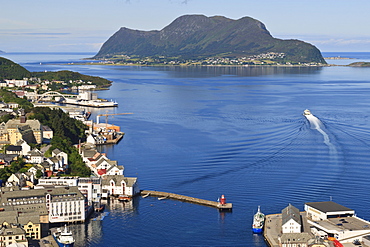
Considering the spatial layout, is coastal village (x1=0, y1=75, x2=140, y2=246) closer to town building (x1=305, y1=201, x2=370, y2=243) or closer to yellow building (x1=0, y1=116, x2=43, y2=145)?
yellow building (x1=0, y1=116, x2=43, y2=145)

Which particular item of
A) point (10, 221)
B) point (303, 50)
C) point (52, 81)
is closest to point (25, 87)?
point (52, 81)

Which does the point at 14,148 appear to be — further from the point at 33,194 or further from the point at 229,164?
the point at 229,164

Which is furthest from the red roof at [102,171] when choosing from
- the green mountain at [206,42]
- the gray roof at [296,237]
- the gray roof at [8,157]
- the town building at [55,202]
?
the green mountain at [206,42]

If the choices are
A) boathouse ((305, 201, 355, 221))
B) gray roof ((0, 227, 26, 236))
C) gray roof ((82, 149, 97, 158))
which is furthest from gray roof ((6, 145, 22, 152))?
boathouse ((305, 201, 355, 221))

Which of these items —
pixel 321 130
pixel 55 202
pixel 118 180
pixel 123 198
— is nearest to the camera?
pixel 55 202

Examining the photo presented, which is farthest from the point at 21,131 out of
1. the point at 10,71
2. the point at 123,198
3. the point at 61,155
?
the point at 10,71
